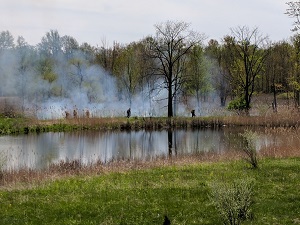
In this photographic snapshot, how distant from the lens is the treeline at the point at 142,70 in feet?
143

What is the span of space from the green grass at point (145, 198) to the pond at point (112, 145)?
5.72m

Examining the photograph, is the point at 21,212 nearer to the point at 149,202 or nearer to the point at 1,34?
the point at 149,202

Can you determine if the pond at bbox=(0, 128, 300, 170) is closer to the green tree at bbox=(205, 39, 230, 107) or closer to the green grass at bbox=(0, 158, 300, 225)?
the green grass at bbox=(0, 158, 300, 225)

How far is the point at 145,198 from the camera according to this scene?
953 centimetres

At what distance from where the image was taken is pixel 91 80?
53250 mm

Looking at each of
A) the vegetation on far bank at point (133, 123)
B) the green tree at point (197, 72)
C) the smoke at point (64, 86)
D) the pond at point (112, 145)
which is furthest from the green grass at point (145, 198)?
the green tree at point (197, 72)

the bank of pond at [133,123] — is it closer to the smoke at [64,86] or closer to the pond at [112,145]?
the pond at [112,145]

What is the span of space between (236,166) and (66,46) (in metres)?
54.9

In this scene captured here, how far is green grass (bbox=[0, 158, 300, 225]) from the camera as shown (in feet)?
26.9

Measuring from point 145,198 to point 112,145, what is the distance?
48.8 feet

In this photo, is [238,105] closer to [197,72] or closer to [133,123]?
[197,72]

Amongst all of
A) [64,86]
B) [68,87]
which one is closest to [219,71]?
[68,87]

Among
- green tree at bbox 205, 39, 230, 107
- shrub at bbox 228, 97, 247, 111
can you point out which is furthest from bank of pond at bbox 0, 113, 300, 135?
green tree at bbox 205, 39, 230, 107

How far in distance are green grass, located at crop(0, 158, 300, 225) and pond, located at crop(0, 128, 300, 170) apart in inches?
225
